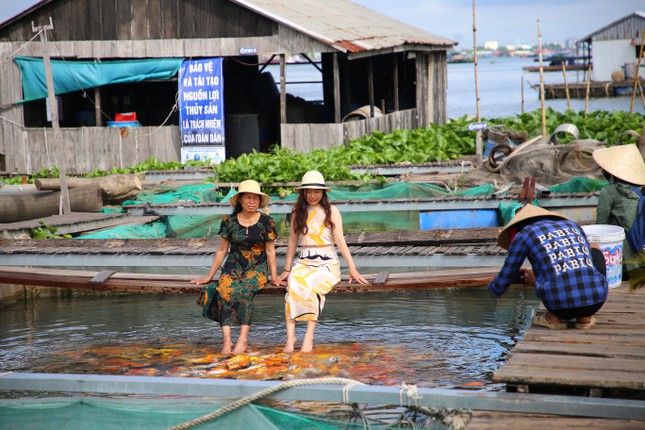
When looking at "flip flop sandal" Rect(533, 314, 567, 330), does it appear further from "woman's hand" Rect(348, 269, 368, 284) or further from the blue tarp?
the blue tarp

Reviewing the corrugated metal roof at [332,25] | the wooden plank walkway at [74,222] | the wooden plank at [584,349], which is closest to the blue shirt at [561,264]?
the wooden plank at [584,349]

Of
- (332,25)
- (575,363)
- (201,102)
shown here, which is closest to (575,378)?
(575,363)

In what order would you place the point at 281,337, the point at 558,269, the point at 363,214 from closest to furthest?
the point at 558,269
the point at 281,337
the point at 363,214

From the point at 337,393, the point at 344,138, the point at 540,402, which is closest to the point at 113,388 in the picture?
the point at 337,393

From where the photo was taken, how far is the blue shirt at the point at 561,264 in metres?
5.50

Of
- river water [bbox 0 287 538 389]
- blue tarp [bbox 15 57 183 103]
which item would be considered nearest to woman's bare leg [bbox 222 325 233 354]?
river water [bbox 0 287 538 389]

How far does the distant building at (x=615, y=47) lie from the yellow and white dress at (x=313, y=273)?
4991 cm

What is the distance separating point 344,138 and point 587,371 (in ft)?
45.3

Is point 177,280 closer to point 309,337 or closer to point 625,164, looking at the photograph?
point 309,337

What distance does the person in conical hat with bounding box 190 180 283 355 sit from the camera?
7.32 metres

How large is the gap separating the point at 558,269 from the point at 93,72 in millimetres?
15401

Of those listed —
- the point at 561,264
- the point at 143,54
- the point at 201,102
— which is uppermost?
the point at 143,54

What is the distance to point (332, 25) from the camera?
19922 mm

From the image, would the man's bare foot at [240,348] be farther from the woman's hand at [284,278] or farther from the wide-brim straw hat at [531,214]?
the wide-brim straw hat at [531,214]
